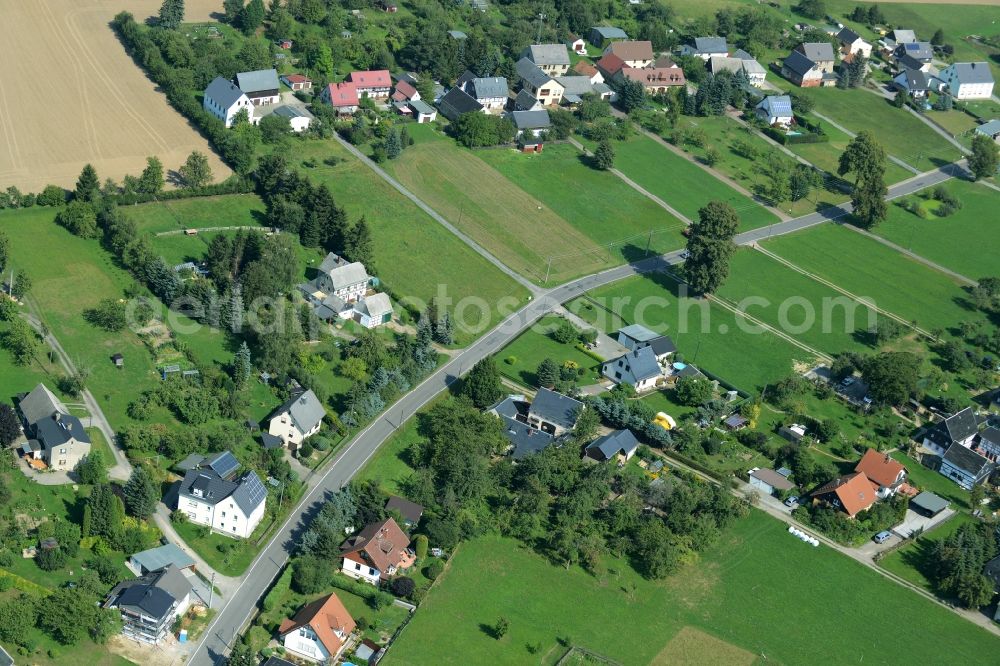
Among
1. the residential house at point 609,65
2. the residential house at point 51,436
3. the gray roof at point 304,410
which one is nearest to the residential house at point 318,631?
the gray roof at point 304,410

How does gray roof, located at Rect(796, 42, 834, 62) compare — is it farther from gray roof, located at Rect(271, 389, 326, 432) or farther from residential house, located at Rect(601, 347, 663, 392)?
gray roof, located at Rect(271, 389, 326, 432)

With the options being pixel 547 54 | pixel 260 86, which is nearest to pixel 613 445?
pixel 260 86

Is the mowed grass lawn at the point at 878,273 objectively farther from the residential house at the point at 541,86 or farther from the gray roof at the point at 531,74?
the gray roof at the point at 531,74

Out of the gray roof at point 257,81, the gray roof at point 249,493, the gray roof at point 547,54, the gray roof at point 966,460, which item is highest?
the gray roof at point 257,81

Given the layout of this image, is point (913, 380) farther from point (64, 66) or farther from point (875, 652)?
point (64, 66)

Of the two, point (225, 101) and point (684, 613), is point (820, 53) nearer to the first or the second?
point (225, 101)

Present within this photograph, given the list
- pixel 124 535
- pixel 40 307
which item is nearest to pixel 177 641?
pixel 124 535
